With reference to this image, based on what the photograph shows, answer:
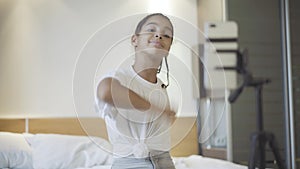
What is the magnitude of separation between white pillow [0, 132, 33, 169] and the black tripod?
1041 mm

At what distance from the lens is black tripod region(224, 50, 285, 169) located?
2012mm

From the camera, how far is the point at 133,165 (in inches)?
31.9

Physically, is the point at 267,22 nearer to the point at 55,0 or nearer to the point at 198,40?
the point at 55,0

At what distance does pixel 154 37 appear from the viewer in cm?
85

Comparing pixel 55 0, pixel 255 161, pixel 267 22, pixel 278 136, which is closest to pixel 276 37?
pixel 267 22

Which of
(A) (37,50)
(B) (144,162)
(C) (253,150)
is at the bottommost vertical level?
(C) (253,150)

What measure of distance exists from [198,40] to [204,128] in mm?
222

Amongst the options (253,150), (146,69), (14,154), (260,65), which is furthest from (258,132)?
(146,69)

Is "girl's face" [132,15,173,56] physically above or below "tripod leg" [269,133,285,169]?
above

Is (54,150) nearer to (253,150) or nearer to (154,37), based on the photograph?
(253,150)

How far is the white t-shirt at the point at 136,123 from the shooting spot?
0.80 metres

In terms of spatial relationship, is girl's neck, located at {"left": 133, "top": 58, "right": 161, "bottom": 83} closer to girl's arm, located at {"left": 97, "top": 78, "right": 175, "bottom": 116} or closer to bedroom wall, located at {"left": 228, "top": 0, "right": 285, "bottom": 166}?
girl's arm, located at {"left": 97, "top": 78, "right": 175, "bottom": 116}

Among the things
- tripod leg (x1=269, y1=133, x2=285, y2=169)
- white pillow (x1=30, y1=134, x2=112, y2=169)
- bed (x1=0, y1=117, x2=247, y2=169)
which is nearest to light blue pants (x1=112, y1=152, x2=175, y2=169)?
bed (x1=0, y1=117, x2=247, y2=169)

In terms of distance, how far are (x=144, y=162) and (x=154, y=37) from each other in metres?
0.26
